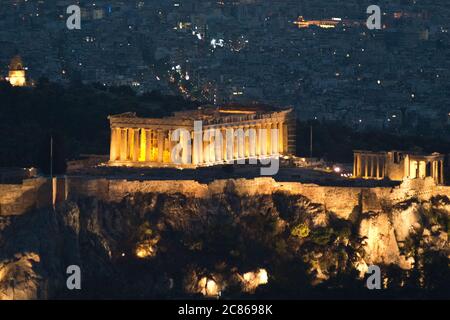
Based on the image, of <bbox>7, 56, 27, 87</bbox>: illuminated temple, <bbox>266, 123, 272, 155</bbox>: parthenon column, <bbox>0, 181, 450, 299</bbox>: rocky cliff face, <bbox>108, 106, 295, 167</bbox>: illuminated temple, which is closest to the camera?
<bbox>0, 181, 450, 299</bbox>: rocky cliff face

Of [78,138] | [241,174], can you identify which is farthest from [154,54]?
[241,174]

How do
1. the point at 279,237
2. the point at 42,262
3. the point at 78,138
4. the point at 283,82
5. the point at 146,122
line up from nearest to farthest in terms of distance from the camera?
1. the point at 42,262
2. the point at 279,237
3. the point at 146,122
4. the point at 78,138
5. the point at 283,82

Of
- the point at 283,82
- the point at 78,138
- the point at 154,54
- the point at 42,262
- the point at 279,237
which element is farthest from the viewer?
the point at 154,54

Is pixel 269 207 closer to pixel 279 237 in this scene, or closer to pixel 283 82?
pixel 279 237

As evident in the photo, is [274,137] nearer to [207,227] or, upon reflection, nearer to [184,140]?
[184,140]

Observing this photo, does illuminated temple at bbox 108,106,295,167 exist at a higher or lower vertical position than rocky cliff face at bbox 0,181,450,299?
higher

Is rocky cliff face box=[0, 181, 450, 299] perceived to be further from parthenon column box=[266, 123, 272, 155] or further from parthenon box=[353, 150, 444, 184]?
parthenon column box=[266, 123, 272, 155]

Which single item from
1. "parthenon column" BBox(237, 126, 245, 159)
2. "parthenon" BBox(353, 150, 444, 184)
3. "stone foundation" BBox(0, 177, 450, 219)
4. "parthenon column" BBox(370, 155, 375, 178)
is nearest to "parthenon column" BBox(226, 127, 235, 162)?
"parthenon column" BBox(237, 126, 245, 159)

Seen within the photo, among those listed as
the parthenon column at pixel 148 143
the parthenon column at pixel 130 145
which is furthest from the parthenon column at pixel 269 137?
the parthenon column at pixel 130 145
